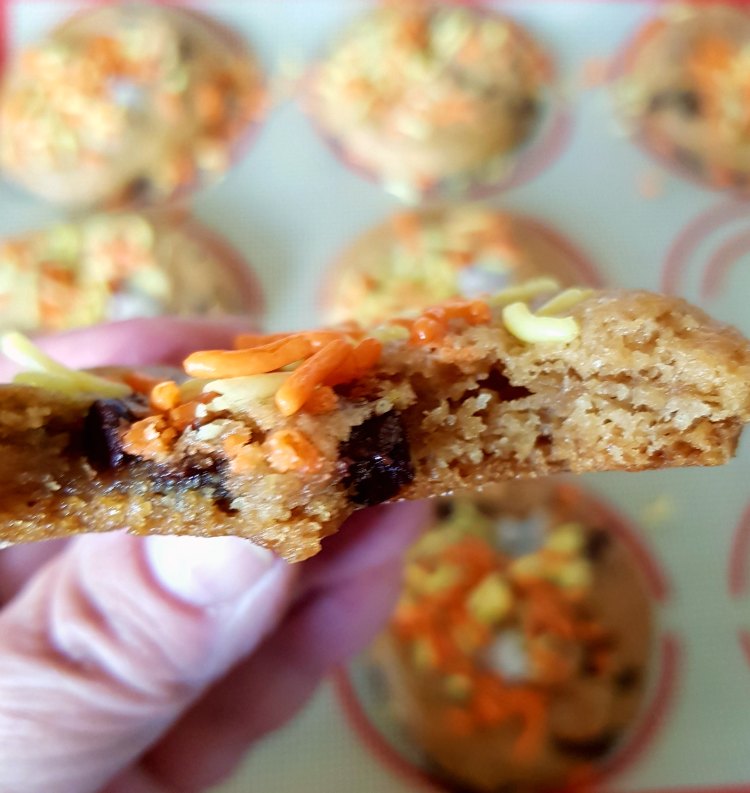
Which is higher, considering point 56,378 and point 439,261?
point 439,261

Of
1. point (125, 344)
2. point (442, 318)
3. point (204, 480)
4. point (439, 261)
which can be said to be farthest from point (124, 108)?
point (204, 480)

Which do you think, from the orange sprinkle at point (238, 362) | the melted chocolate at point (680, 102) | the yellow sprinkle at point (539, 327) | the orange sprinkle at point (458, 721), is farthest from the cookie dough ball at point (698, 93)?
the orange sprinkle at point (238, 362)

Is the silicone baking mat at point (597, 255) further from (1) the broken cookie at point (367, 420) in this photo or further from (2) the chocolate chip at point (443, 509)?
(1) the broken cookie at point (367, 420)

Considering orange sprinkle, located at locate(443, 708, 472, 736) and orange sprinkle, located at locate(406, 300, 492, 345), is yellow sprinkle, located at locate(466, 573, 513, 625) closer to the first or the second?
orange sprinkle, located at locate(443, 708, 472, 736)

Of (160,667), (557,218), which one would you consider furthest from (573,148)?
(160,667)

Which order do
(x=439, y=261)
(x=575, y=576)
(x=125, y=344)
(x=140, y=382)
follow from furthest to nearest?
(x=439, y=261) → (x=575, y=576) → (x=125, y=344) → (x=140, y=382)

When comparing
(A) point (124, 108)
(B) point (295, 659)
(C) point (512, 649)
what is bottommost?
(C) point (512, 649)

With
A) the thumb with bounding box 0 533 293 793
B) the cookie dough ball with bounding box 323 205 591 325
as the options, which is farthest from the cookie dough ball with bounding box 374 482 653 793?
the thumb with bounding box 0 533 293 793

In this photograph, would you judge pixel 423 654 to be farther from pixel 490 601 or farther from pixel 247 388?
pixel 247 388
